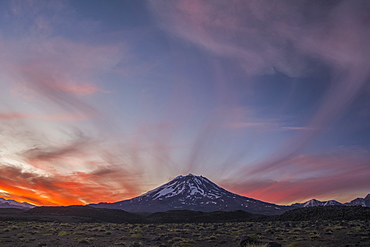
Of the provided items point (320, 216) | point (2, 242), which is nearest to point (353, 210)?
point (320, 216)

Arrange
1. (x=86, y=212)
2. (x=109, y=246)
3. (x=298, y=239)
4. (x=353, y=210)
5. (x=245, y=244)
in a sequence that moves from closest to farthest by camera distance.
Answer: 1. (x=245, y=244)
2. (x=109, y=246)
3. (x=298, y=239)
4. (x=353, y=210)
5. (x=86, y=212)

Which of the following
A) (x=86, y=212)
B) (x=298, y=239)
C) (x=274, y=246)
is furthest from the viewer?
(x=86, y=212)

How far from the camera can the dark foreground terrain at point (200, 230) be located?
72.9 feet

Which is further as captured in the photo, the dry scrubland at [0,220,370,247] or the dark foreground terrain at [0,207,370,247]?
the dark foreground terrain at [0,207,370,247]

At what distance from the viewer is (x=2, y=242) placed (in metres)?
22.6

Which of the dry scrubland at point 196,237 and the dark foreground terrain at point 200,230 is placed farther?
the dark foreground terrain at point 200,230

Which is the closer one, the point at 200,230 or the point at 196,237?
the point at 196,237

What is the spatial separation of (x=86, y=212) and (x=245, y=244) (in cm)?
7681

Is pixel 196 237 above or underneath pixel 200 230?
underneath

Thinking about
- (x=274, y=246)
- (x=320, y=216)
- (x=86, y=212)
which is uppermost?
(x=86, y=212)

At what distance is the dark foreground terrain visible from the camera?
22234 mm

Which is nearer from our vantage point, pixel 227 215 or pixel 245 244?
pixel 245 244

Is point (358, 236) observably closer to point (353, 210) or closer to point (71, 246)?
point (71, 246)

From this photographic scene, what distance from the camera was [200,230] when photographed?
34.9 metres
